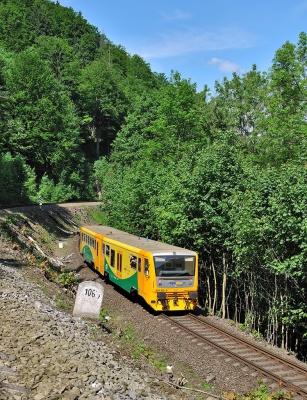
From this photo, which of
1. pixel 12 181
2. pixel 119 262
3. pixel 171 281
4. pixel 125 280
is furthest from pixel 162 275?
pixel 12 181

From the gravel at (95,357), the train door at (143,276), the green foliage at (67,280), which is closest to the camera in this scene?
the gravel at (95,357)

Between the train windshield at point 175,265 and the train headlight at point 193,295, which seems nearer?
the train windshield at point 175,265

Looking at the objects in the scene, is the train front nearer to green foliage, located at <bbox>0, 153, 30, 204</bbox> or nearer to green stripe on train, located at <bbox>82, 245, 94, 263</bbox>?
green stripe on train, located at <bbox>82, 245, 94, 263</bbox>

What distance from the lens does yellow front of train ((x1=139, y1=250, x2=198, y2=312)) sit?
15.6 meters

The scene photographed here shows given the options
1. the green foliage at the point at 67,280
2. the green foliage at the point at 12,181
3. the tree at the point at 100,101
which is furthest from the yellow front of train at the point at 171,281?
the tree at the point at 100,101

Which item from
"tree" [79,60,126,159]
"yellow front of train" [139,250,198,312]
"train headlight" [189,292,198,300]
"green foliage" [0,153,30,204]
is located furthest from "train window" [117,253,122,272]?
"tree" [79,60,126,159]

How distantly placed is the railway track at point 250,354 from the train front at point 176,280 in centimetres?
57

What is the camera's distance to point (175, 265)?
52.4 ft

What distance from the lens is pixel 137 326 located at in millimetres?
14328

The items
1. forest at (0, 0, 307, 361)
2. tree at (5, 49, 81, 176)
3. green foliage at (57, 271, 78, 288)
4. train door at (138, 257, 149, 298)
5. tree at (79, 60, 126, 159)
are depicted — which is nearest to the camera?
forest at (0, 0, 307, 361)

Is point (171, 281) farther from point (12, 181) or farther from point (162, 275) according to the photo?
point (12, 181)

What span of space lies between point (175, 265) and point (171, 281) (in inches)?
24.8

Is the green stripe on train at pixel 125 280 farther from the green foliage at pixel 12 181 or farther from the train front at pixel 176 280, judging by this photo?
the green foliage at pixel 12 181

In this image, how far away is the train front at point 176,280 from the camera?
51.2ft
